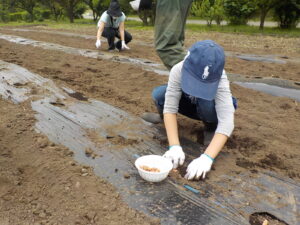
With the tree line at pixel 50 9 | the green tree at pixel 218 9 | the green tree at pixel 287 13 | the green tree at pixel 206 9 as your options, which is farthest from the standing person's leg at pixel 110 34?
the tree line at pixel 50 9

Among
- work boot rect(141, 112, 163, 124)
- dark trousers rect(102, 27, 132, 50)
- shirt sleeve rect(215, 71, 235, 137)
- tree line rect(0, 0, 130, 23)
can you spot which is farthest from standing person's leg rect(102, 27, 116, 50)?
tree line rect(0, 0, 130, 23)

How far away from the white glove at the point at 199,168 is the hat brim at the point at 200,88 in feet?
1.27

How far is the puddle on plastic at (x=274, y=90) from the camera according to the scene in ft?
11.5

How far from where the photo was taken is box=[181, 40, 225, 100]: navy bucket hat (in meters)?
1.71

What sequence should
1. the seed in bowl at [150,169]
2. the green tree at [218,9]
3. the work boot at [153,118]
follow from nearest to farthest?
the seed in bowl at [150,169]
the work boot at [153,118]
the green tree at [218,9]

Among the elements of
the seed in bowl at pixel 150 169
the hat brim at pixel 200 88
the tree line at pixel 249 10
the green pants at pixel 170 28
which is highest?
the tree line at pixel 249 10

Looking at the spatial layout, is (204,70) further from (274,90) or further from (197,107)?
(274,90)

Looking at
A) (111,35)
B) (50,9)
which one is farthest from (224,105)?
(50,9)

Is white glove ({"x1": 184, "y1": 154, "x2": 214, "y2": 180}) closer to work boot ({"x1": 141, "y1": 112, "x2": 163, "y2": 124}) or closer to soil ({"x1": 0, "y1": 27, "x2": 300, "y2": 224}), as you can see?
soil ({"x1": 0, "y1": 27, "x2": 300, "y2": 224})

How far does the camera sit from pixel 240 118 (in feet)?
9.33

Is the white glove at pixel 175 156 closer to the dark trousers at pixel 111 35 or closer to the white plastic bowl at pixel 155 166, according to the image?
the white plastic bowl at pixel 155 166

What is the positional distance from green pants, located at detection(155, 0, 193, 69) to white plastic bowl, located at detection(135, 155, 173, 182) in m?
1.41

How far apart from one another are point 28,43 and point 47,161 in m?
5.88

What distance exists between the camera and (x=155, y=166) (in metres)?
1.84
